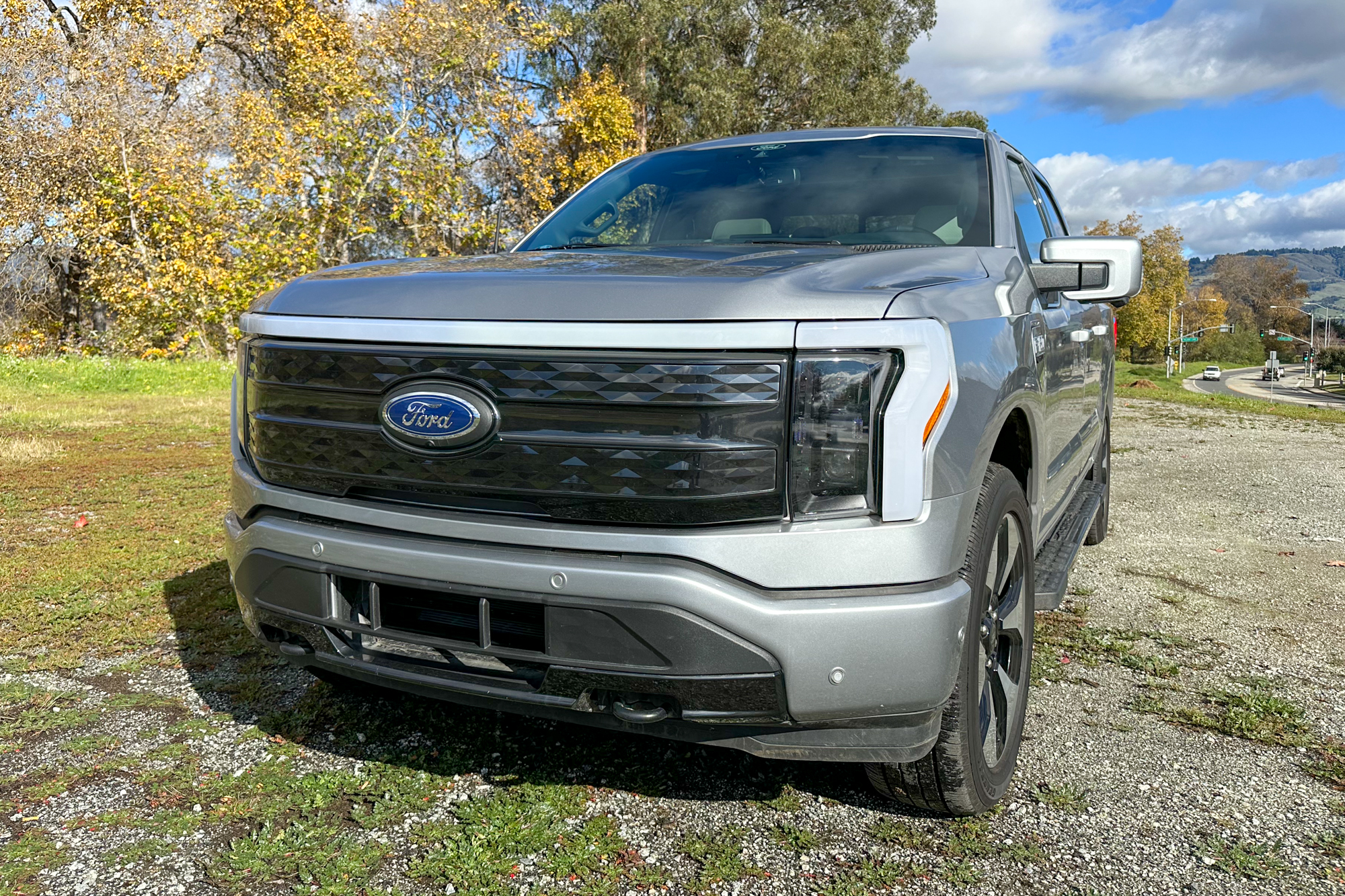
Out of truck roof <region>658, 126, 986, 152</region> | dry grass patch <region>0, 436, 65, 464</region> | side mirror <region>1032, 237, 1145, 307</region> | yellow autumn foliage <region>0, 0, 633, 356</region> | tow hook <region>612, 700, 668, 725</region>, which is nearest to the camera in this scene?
tow hook <region>612, 700, 668, 725</region>

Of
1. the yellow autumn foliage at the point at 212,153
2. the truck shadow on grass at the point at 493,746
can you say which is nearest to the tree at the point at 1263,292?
the yellow autumn foliage at the point at 212,153

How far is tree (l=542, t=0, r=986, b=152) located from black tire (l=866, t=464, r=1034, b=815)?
2670cm

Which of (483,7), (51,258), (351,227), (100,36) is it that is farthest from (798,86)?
(51,258)

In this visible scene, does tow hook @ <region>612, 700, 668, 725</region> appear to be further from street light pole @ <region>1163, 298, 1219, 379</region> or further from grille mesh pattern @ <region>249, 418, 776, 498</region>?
street light pole @ <region>1163, 298, 1219, 379</region>

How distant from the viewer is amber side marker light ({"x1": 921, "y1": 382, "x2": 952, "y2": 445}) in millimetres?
1955

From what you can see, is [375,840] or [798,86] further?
[798,86]

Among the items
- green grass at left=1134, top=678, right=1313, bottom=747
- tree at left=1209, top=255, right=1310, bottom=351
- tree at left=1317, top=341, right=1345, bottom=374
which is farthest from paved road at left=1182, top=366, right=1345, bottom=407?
green grass at left=1134, top=678, right=1313, bottom=747

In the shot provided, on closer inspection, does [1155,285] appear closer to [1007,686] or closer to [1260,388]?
[1260,388]

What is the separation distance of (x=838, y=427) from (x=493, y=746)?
1576 mm

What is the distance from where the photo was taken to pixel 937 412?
1.98 m

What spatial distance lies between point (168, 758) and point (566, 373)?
69.9 inches

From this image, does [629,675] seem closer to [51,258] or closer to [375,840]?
[375,840]

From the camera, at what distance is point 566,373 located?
78.7 inches

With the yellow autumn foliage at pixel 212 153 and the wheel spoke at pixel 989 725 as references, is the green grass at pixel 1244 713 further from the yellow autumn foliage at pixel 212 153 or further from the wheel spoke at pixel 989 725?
the yellow autumn foliage at pixel 212 153
